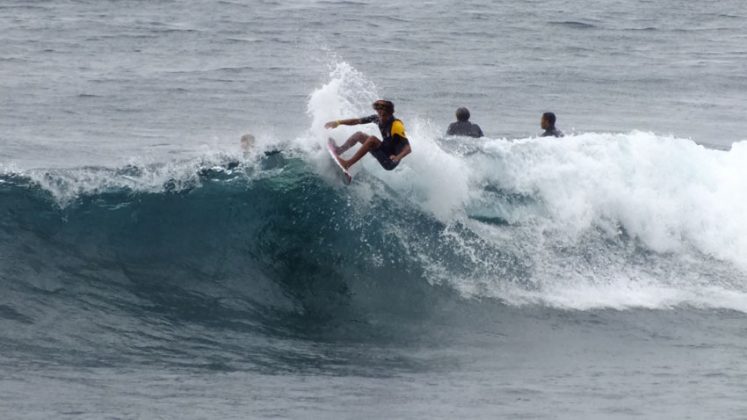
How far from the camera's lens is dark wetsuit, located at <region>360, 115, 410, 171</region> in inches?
567

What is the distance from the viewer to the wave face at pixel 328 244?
13.7 meters

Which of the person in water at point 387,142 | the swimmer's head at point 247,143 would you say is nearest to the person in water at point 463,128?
the swimmer's head at point 247,143

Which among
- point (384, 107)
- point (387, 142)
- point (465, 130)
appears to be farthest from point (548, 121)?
point (384, 107)

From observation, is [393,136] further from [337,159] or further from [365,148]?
[337,159]

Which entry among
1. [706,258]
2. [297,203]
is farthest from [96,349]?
[706,258]

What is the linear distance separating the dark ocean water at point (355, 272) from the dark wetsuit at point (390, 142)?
1049 mm

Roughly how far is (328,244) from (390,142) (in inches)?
62.4

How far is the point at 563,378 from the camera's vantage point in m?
12.4

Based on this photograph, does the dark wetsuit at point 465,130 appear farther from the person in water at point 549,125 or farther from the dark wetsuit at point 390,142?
the dark wetsuit at point 390,142

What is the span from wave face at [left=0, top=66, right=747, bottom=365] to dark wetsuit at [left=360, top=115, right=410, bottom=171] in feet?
3.44

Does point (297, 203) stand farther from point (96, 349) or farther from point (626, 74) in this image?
point (626, 74)

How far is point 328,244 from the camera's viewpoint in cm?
1507

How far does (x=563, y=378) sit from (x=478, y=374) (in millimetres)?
879

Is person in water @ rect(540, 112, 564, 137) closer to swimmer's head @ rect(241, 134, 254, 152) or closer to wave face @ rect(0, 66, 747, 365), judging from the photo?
wave face @ rect(0, 66, 747, 365)
